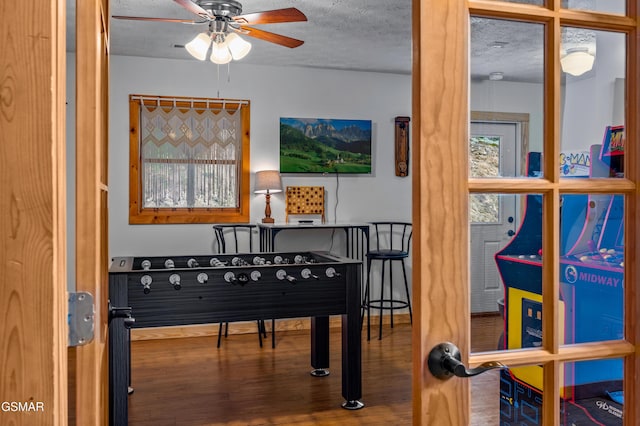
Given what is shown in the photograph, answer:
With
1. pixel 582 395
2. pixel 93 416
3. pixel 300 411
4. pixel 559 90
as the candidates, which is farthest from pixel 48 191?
pixel 300 411

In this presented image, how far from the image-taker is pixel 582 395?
49.6 inches

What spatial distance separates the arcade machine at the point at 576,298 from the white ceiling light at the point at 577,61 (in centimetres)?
18

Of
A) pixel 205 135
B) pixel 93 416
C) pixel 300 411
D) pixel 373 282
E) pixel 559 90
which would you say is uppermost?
pixel 205 135

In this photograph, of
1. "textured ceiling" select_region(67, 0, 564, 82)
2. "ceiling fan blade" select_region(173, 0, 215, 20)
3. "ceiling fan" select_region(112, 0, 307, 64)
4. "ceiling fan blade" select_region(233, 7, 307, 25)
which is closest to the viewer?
"ceiling fan blade" select_region(173, 0, 215, 20)

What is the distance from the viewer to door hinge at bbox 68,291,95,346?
0.98 m

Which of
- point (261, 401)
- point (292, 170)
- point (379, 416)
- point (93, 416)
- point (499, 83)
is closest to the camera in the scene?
point (93, 416)

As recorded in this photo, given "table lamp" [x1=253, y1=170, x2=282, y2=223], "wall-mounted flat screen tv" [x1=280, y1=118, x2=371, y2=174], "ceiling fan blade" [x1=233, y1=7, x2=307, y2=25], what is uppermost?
"ceiling fan blade" [x1=233, y1=7, x2=307, y2=25]

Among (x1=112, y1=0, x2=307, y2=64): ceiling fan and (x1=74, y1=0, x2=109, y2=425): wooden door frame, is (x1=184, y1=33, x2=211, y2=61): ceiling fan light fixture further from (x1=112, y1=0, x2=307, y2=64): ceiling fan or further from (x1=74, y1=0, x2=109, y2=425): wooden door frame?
(x1=74, y1=0, x2=109, y2=425): wooden door frame

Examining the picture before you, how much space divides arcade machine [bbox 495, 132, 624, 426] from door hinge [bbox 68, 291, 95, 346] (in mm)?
835

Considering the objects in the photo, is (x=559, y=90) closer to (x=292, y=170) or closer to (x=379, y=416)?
(x=379, y=416)

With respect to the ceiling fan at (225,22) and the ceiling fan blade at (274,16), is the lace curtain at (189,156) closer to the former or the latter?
the ceiling fan at (225,22)

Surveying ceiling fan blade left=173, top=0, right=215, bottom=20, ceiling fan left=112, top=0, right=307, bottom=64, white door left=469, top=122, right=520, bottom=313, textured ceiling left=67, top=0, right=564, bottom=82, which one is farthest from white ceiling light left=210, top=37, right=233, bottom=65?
white door left=469, top=122, right=520, bottom=313

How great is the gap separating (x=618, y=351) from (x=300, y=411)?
2.47m

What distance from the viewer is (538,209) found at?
3.92 feet
